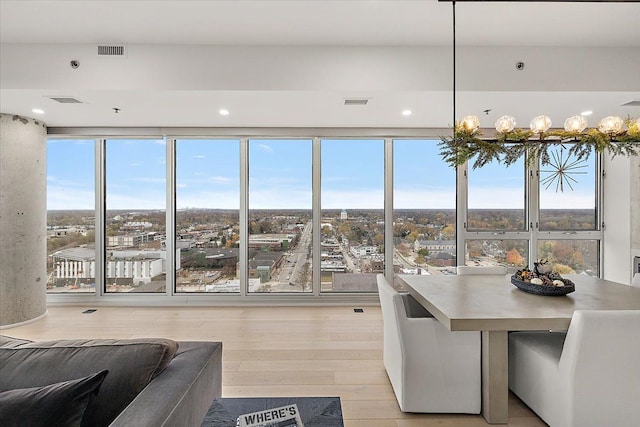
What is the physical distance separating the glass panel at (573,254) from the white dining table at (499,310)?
7.43 feet

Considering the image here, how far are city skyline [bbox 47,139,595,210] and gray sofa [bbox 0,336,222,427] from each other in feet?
11.6

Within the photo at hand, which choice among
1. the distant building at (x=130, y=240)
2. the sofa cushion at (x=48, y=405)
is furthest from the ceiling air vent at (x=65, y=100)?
the sofa cushion at (x=48, y=405)

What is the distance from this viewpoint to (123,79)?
3.11m

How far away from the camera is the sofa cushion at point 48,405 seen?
0.95 m

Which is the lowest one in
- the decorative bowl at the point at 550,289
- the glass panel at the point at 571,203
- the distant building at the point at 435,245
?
the decorative bowl at the point at 550,289

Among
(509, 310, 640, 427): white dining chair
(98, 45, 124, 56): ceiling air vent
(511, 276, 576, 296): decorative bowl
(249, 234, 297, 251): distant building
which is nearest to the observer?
(509, 310, 640, 427): white dining chair

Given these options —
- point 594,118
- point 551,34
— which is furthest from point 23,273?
point 594,118

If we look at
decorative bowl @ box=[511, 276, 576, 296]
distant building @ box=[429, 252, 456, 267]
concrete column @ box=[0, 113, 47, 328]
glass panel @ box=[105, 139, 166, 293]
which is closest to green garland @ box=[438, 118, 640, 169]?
decorative bowl @ box=[511, 276, 576, 296]

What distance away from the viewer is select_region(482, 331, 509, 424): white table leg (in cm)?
208

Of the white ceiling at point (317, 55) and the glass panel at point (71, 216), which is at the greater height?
the white ceiling at point (317, 55)

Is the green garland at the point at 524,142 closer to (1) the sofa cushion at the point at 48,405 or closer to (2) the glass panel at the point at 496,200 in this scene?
(2) the glass panel at the point at 496,200

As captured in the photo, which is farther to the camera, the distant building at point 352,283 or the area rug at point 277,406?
the distant building at point 352,283

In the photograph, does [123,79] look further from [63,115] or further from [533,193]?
[533,193]

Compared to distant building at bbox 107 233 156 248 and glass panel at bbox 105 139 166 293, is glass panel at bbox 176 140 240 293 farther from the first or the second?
distant building at bbox 107 233 156 248
